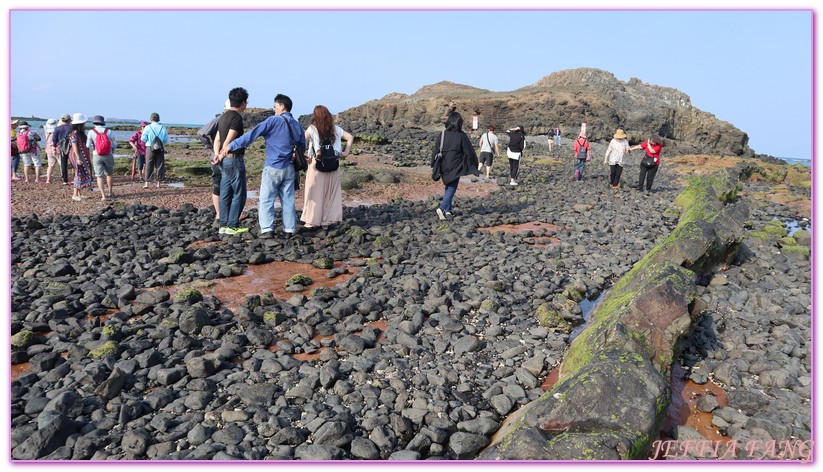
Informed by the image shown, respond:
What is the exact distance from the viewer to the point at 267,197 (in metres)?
8.59

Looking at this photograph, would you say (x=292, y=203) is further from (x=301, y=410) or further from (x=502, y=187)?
(x=502, y=187)

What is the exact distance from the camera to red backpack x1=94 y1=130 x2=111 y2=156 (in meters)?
11.3

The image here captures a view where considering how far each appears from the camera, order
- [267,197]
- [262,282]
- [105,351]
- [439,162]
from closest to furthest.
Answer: [105,351] → [262,282] → [267,197] → [439,162]

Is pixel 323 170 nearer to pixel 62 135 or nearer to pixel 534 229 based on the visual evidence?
pixel 534 229

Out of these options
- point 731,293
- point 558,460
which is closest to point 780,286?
point 731,293

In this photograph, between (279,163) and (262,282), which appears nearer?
(262,282)

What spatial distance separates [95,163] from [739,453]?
13172mm

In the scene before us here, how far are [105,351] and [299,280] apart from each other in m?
2.50

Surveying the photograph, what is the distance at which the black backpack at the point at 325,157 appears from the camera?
8.75 meters

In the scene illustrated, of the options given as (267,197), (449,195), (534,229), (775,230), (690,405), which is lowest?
(690,405)

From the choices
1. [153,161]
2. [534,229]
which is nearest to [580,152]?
[534,229]

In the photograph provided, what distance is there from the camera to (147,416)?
3789 mm

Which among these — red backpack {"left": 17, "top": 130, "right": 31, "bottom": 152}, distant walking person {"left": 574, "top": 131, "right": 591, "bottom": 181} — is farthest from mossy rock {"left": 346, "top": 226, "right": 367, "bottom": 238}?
red backpack {"left": 17, "top": 130, "right": 31, "bottom": 152}

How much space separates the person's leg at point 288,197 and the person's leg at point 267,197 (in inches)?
5.3
